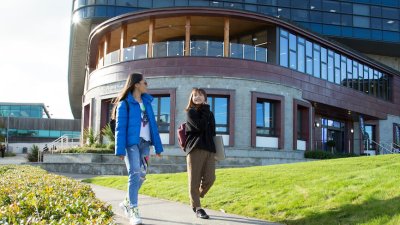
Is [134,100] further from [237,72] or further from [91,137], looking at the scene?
[91,137]

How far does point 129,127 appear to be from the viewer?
616cm

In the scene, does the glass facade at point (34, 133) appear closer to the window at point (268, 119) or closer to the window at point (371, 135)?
the window at point (371, 135)

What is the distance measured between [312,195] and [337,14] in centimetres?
3468

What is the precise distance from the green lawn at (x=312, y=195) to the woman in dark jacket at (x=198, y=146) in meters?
0.86

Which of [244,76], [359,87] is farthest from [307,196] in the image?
[359,87]

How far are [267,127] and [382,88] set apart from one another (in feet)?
53.7

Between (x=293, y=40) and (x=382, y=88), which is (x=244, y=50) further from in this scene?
(x=382, y=88)

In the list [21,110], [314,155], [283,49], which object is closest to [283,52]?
[283,49]

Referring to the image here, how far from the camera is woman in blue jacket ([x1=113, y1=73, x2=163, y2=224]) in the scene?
6094mm

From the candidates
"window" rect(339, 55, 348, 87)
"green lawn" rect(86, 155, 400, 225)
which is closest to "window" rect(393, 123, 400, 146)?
"window" rect(339, 55, 348, 87)

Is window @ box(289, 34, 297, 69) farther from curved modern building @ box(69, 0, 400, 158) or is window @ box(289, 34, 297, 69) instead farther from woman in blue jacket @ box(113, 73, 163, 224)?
woman in blue jacket @ box(113, 73, 163, 224)

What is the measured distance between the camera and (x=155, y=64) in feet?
79.0

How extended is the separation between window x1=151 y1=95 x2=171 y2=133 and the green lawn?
13420mm

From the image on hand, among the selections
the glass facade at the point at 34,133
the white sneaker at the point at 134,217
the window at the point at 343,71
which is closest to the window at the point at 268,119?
the window at the point at 343,71
